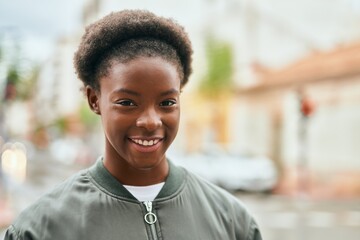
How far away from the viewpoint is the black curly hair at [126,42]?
1844mm

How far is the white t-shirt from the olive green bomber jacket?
0.8 inches

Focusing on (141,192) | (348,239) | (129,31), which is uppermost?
(129,31)

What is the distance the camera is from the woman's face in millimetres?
1769

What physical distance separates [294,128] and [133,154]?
2046 centimetres

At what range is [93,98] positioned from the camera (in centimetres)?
194

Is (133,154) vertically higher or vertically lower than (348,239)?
higher

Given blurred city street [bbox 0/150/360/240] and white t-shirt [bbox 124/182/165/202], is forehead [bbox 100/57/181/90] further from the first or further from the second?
blurred city street [bbox 0/150/360/240]

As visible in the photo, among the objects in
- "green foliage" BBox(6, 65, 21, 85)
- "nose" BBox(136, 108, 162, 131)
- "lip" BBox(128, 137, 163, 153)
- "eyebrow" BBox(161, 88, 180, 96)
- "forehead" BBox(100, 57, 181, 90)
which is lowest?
"lip" BBox(128, 137, 163, 153)

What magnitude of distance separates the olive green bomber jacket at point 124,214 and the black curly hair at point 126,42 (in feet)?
1.04

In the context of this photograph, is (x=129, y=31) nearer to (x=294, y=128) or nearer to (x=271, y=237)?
(x=271, y=237)

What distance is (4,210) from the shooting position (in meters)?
11.1

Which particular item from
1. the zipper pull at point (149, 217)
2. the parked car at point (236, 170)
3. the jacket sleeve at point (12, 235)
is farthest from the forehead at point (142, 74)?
the parked car at point (236, 170)

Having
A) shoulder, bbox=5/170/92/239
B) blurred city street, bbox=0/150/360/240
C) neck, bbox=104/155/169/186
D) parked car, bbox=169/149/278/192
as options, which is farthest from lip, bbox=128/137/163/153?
parked car, bbox=169/149/278/192

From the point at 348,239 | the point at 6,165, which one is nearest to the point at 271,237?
the point at 348,239
